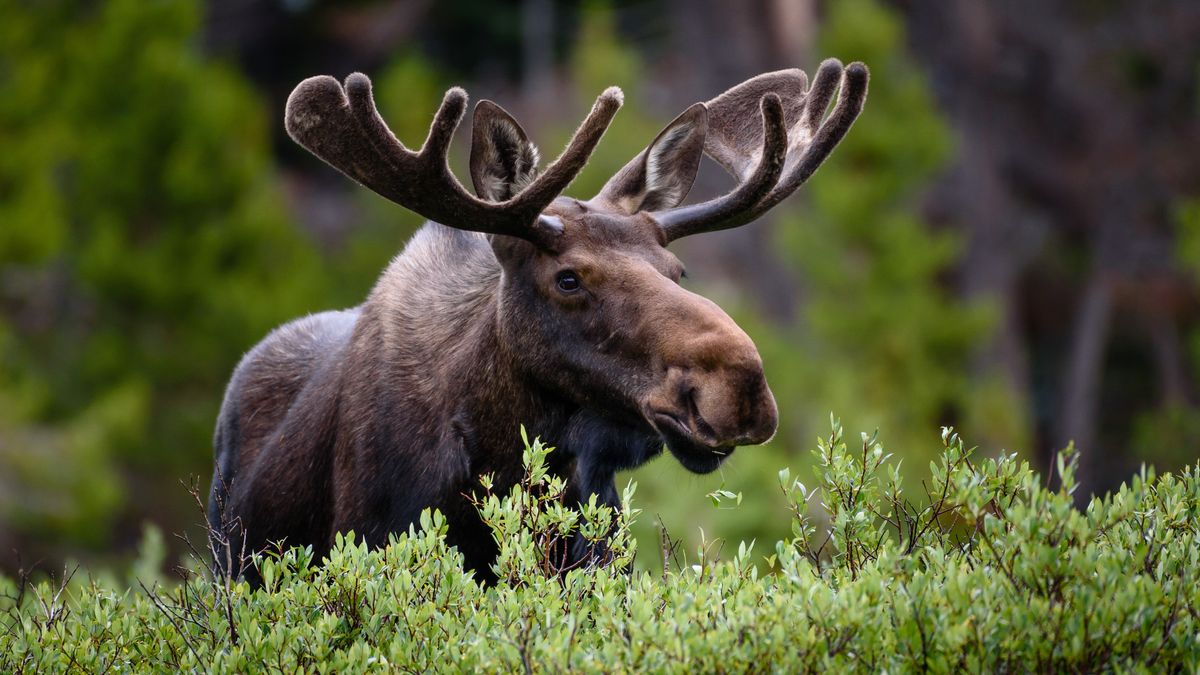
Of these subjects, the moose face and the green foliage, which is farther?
the green foliage

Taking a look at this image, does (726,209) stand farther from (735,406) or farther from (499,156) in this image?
(735,406)

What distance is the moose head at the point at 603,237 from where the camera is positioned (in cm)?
489

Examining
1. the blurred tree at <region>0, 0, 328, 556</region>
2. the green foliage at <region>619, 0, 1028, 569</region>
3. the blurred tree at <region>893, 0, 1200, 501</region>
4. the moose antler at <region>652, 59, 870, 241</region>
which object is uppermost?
the blurred tree at <region>893, 0, 1200, 501</region>

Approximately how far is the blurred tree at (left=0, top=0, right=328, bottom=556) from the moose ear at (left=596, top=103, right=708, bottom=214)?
19748 millimetres

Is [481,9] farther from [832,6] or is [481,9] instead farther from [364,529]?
[364,529]

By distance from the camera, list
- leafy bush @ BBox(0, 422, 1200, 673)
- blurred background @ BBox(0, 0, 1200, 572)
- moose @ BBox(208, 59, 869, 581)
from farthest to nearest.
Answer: blurred background @ BBox(0, 0, 1200, 572) → moose @ BBox(208, 59, 869, 581) → leafy bush @ BBox(0, 422, 1200, 673)

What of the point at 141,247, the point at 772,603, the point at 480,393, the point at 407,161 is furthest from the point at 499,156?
the point at 141,247

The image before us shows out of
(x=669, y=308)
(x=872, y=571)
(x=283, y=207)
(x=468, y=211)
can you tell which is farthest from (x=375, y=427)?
(x=283, y=207)

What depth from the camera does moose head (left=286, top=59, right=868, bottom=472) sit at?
4887 mm

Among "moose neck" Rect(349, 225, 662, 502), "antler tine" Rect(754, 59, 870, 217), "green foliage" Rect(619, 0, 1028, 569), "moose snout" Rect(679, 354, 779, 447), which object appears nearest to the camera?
"moose snout" Rect(679, 354, 779, 447)

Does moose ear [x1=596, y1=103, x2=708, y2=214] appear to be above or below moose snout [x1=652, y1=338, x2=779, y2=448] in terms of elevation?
above

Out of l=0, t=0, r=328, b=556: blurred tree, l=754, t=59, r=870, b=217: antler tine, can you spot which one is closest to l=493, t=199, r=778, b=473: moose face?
l=754, t=59, r=870, b=217: antler tine

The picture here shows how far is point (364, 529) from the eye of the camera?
18.1ft

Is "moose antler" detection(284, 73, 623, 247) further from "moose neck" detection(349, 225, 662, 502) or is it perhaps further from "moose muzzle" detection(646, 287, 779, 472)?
"moose muzzle" detection(646, 287, 779, 472)
